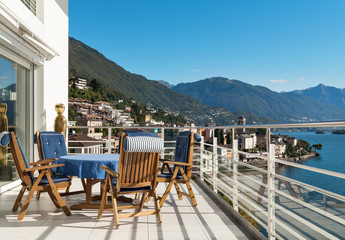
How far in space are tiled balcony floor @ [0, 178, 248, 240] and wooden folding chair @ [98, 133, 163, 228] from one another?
0.43ft

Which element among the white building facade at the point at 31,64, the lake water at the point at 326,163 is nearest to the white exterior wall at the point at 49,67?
the white building facade at the point at 31,64

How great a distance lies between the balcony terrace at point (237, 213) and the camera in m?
1.70

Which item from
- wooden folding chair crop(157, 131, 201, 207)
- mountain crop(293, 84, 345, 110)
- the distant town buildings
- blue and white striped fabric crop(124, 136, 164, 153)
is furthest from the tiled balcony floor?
mountain crop(293, 84, 345, 110)

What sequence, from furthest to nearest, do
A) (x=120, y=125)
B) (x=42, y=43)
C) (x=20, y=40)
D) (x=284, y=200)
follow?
(x=120, y=125), (x=42, y=43), (x=20, y=40), (x=284, y=200)

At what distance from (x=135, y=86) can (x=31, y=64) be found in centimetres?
5447

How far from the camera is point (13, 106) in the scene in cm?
487

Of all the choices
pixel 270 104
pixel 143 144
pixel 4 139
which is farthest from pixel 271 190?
pixel 270 104

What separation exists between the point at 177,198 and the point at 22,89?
319cm

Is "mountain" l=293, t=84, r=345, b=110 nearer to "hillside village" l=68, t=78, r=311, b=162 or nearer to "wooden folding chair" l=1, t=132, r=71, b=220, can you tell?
"hillside village" l=68, t=78, r=311, b=162

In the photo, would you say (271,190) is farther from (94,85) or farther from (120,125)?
(94,85)

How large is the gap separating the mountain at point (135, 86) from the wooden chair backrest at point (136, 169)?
4277 centimetres

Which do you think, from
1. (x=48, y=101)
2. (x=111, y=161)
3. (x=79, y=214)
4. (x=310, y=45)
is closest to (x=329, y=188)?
(x=111, y=161)

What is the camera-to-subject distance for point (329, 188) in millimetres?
1698

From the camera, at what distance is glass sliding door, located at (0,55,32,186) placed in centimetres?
457
